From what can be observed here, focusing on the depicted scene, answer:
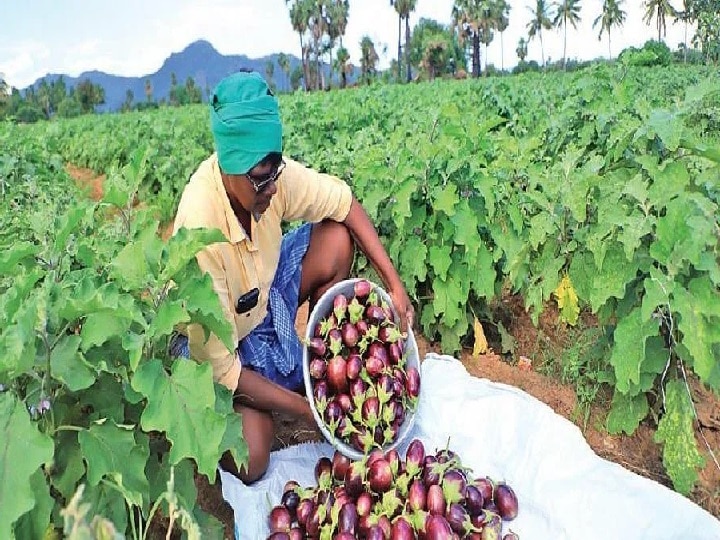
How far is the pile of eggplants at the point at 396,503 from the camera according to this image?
7.27 ft

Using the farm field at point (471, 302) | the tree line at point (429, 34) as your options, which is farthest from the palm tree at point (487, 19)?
the farm field at point (471, 302)

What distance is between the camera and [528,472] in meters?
2.67

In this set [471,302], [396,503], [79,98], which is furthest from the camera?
[79,98]

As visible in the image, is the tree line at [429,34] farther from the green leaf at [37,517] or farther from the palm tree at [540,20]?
the green leaf at [37,517]

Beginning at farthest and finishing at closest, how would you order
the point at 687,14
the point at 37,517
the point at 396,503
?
the point at 687,14, the point at 396,503, the point at 37,517

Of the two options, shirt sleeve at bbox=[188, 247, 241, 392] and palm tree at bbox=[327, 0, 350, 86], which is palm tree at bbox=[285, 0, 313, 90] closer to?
palm tree at bbox=[327, 0, 350, 86]

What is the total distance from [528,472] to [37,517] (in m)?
1.75

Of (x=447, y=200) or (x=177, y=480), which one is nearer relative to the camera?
(x=177, y=480)

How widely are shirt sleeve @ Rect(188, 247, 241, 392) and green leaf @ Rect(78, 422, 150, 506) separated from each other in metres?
0.53

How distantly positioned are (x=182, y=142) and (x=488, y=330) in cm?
784

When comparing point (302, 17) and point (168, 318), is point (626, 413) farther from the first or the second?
point (302, 17)

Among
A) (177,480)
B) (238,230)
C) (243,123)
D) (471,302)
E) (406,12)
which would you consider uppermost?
(406,12)

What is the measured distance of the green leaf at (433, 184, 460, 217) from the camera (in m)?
3.33

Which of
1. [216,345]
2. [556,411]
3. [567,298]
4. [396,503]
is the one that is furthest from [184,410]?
[556,411]
